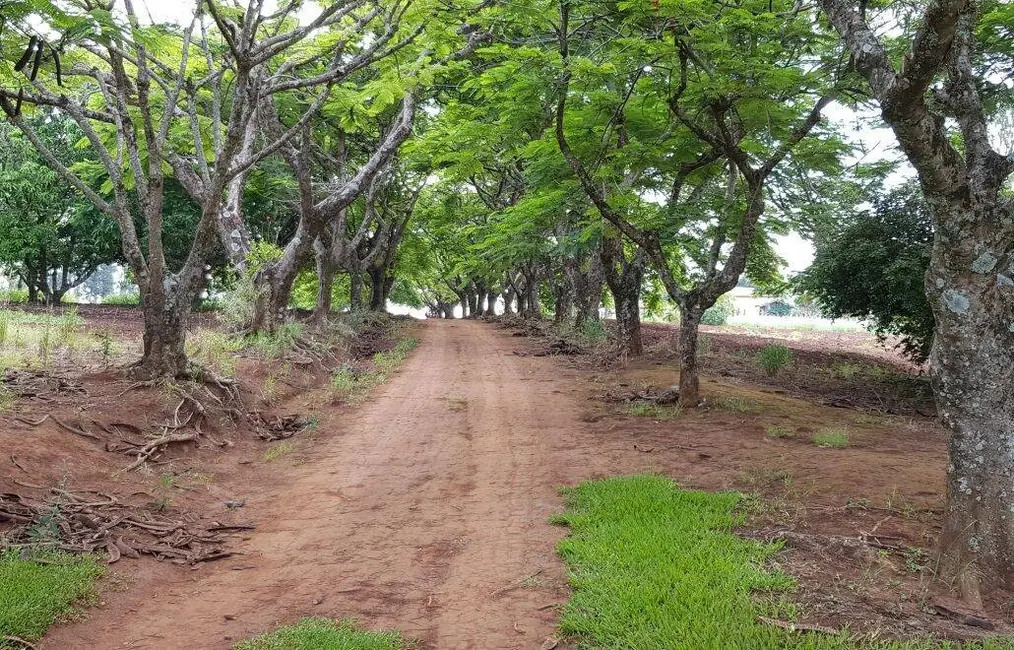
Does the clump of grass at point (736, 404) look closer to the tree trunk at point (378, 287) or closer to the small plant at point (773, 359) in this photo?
the small plant at point (773, 359)

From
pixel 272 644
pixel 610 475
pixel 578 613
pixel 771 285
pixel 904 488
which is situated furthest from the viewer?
pixel 771 285

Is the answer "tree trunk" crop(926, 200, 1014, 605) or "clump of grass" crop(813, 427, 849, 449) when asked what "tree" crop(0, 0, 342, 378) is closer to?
"tree trunk" crop(926, 200, 1014, 605)

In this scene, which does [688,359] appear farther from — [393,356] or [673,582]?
[393,356]

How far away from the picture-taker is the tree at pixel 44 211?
21312 millimetres

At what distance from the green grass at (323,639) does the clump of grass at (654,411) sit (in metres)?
6.46

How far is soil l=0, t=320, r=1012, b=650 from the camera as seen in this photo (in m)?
3.89

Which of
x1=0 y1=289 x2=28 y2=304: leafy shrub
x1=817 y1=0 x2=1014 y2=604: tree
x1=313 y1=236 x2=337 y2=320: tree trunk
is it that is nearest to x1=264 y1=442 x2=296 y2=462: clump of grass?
x1=817 y1=0 x2=1014 y2=604: tree

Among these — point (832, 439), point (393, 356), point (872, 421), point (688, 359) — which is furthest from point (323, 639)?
point (393, 356)

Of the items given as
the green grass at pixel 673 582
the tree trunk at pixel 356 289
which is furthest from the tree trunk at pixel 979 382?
the tree trunk at pixel 356 289

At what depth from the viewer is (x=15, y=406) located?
670 centimetres

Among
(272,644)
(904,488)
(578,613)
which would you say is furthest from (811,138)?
(272,644)

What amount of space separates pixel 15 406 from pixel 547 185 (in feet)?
27.7

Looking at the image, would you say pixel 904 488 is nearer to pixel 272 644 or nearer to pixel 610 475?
pixel 610 475

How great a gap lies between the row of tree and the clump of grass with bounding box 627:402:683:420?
1.31 feet
